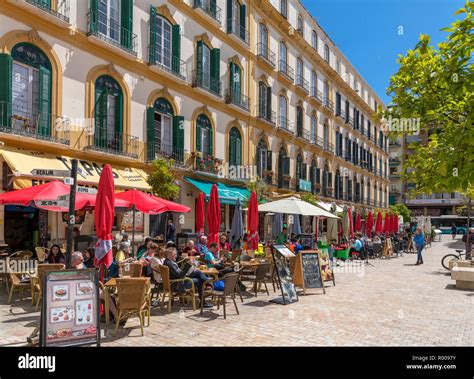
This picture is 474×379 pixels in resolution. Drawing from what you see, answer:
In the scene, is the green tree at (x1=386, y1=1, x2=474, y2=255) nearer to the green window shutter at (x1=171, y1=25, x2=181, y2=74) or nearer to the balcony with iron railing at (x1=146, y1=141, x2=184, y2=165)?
the balcony with iron railing at (x1=146, y1=141, x2=184, y2=165)

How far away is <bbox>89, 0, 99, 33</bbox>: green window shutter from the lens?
1551 centimetres

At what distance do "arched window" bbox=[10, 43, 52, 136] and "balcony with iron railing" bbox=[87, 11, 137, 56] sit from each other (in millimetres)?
2441

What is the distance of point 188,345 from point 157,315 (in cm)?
200

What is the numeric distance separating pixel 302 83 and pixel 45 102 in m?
23.0

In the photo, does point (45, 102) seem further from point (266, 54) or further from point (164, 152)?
point (266, 54)

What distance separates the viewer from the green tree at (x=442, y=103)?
7.53 meters

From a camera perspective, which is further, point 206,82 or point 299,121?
point 299,121

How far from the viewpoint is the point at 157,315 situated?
316 inches

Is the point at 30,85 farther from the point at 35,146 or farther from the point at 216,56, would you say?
the point at 216,56

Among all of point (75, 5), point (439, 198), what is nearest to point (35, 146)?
point (75, 5)

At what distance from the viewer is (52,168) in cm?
1326

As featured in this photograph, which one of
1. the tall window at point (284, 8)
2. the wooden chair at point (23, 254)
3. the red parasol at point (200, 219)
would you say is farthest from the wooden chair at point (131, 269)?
the tall window at point (284, 8)

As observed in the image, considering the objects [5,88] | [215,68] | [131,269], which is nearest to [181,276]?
[131,269]
